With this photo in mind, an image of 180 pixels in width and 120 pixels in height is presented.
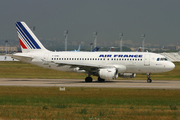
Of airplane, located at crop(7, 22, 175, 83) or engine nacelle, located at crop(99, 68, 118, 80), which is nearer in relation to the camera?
engine nacelle, located at crop(99, 68, 118, 80)

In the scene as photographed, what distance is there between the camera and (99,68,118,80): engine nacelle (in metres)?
44.5

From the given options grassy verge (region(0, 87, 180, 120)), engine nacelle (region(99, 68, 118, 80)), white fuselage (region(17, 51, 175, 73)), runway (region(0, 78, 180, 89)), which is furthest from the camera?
white fuselage (region(17, 51, 175, 73))

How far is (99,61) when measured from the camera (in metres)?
48.4

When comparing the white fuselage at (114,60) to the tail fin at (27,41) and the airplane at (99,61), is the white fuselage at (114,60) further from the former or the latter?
the tail fin at (27,41)

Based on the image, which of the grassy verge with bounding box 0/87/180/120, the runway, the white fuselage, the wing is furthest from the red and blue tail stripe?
the grassy verge with bounding box 0/87/180/120

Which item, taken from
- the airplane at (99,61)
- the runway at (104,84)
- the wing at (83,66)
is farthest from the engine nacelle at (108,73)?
the wing at (83,66)

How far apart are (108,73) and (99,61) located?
4.31 metres

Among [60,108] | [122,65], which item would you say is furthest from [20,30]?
[60,108]

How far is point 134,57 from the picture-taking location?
47.0 meters

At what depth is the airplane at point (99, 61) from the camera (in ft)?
151

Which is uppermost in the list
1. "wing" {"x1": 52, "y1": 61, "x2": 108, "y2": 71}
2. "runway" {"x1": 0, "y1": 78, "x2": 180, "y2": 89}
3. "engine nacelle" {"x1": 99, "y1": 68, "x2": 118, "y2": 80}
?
"wing" {"x1": 52, "y1": 61, "x2": 108, "y2": 71}

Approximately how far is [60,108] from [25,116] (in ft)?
12.3

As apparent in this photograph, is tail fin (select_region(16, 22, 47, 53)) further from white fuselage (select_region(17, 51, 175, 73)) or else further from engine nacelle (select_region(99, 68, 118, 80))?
engine nacelle (select_region(99, 68, 118, 80))

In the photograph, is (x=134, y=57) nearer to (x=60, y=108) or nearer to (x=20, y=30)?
(x=20, y=30)
